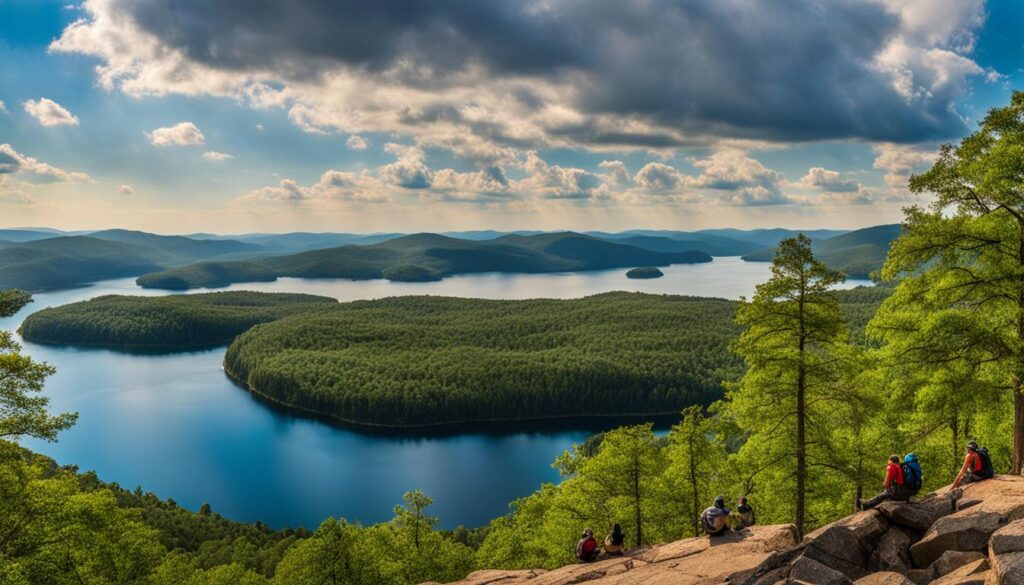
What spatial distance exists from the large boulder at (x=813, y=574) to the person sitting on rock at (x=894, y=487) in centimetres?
516

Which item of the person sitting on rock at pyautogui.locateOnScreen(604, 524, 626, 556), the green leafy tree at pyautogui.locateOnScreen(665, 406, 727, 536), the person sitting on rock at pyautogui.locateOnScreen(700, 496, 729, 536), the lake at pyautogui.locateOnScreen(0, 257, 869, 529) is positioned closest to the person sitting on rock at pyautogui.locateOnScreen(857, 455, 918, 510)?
the person sitting on rock at pyautogui.locateOnScreen(700, 496, 729, 536)

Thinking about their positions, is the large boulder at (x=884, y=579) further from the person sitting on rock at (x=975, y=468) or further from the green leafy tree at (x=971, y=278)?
the green leafy tree at (x=971, y=278)

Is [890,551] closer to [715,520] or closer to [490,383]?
[715,520]

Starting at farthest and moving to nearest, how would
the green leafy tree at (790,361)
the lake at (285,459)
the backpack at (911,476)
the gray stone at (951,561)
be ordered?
the lake at (285,459), the green leafy tree at (790,361), the backpack at (911,476), the gray stone at (951,561)

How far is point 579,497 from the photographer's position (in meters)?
41.6

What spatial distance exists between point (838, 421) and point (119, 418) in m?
176

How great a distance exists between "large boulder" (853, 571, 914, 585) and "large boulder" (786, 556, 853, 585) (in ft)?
1.61

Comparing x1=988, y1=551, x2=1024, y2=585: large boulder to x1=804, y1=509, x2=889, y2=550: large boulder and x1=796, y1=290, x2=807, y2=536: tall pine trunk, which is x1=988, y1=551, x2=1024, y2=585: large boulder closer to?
x1=804, y1=509, x2=889, y2=550: large boulder

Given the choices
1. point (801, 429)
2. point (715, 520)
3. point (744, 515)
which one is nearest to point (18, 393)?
point (715, 520)

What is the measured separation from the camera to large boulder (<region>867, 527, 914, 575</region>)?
17.3 metres

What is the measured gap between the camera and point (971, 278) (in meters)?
25.0

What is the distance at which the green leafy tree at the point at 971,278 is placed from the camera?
23.7m

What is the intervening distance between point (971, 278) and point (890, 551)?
14.1 metres

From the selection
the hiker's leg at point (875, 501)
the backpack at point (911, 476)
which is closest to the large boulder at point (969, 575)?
the backpack at point (911, 476)
